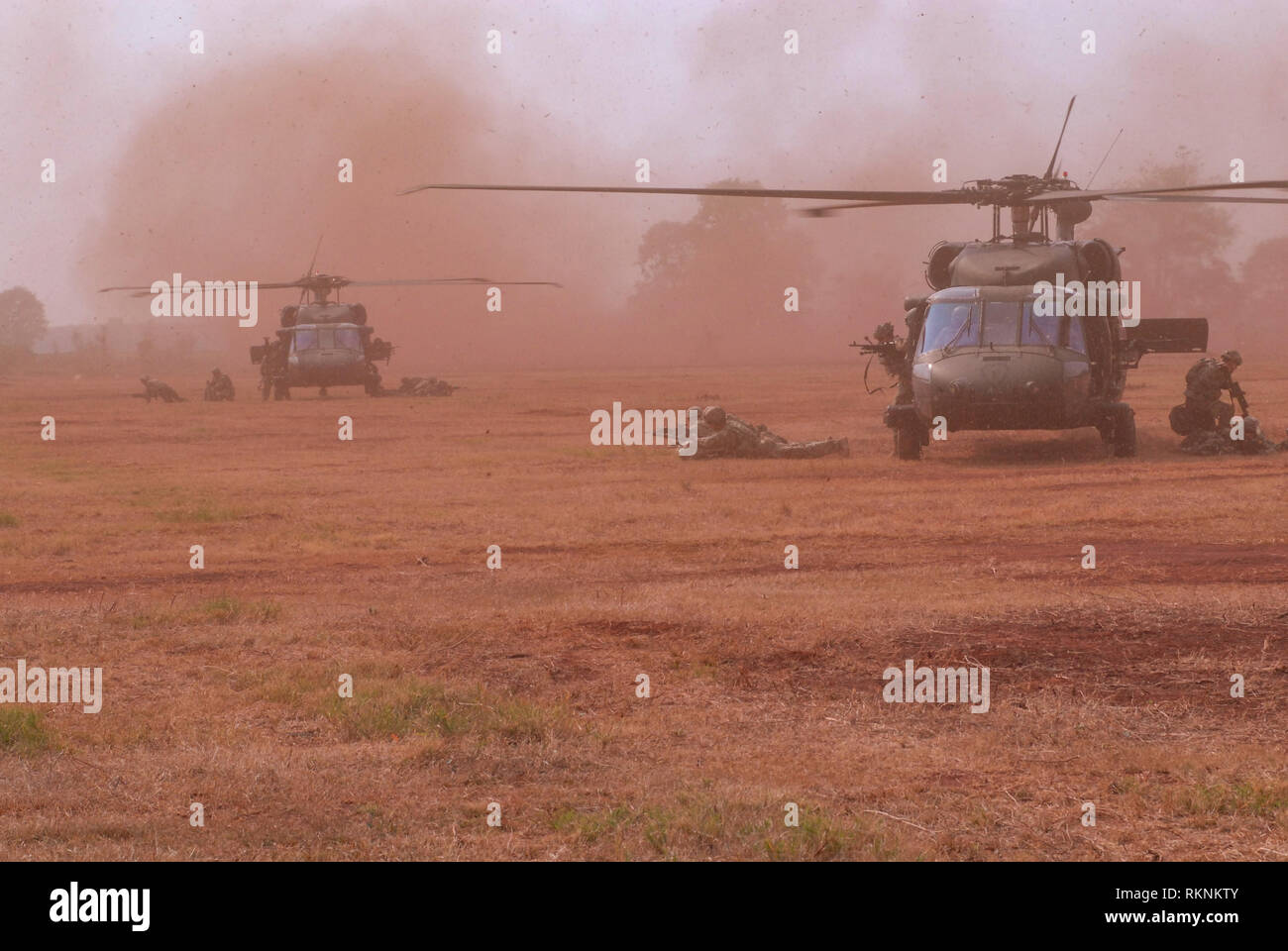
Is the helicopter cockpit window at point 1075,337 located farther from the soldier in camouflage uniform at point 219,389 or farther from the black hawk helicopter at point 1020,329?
the soldier in camouflage uniform at point 219,389

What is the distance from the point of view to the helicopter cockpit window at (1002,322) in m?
16.0

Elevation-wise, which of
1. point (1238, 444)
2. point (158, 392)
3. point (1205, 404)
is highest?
point (158, 392)

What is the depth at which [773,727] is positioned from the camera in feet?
20.5

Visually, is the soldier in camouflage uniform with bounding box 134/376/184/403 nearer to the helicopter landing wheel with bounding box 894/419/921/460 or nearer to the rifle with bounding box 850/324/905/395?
the rifle with bounding box 850/324/905/395

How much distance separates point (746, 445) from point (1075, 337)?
416 centimetres

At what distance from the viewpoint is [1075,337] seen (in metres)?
16.3

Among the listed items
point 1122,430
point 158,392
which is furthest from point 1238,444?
point 158,392

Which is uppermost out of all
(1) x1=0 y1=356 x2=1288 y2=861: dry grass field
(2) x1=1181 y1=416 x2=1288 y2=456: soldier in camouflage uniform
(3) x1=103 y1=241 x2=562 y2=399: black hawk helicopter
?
(3) x1=103 y1=241 x2=562 y2=399: black hawk helicopter

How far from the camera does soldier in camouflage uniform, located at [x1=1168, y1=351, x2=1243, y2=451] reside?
56.6 ft

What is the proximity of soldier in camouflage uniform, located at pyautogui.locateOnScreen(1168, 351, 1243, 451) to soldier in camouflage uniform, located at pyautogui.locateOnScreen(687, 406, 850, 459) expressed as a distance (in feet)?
13.4

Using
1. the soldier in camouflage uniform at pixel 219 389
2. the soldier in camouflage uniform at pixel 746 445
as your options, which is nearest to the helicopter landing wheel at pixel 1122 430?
the soldier in camouflage uniform at pixel 746 445

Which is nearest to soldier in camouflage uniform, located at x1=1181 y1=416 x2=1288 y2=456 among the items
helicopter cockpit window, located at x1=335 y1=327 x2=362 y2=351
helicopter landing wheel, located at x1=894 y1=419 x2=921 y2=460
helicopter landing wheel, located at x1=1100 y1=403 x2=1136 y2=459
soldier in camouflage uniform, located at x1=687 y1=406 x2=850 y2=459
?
helicopter landing wheel, located at x1=1100 y1=403 x2=1136 y2=459

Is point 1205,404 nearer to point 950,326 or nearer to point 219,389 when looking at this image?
point 950,326
